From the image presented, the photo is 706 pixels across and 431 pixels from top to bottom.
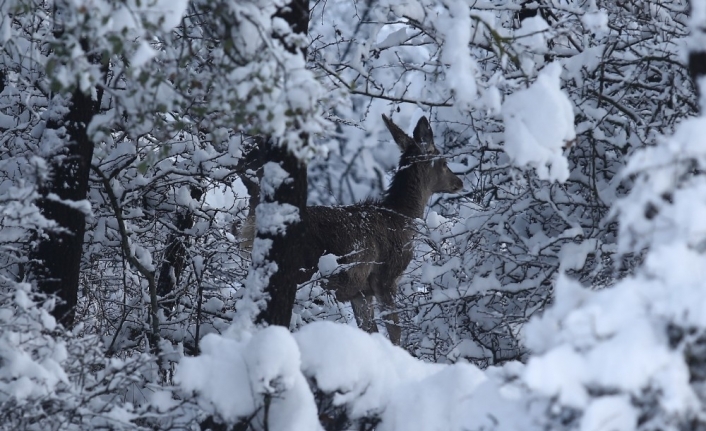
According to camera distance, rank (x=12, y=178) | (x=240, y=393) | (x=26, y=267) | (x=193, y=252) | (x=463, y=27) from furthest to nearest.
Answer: (x=193, y=252) → (x=12, y=178) → (x=26, y=267) → (x=463, y=27) → (x=240, y=393)

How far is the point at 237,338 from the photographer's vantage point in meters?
5.10

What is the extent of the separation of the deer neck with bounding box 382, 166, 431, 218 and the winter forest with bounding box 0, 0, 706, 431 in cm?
67

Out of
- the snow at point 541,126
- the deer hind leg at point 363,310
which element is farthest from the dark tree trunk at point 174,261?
the snow at point 541,126

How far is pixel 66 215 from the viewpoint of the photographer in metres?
5.95

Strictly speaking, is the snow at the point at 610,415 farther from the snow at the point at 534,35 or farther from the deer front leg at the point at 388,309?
the deer front leg at the point at 388,309

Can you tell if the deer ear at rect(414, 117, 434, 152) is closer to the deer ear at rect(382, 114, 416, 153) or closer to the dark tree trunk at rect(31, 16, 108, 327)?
the deer ear at rect(382, 114, 416, 153)

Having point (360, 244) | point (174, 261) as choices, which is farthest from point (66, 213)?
point (360, 244)

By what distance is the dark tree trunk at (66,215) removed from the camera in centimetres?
592

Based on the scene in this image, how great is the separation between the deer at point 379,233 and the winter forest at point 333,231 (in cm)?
4

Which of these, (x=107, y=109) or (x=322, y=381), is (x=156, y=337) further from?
(x=322, y=381)

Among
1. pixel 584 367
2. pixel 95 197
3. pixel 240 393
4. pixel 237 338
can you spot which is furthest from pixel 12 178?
pixel 584 367

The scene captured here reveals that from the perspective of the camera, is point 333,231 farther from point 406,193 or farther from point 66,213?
point 66,213

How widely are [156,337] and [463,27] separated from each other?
10.6ft

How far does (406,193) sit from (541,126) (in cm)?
626
